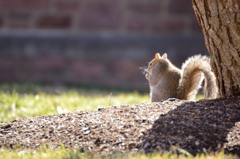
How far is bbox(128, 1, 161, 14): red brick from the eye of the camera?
10.9 metres

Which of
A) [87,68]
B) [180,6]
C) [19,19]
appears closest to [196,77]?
[87,68]

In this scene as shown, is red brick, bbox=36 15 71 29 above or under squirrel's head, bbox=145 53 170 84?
above

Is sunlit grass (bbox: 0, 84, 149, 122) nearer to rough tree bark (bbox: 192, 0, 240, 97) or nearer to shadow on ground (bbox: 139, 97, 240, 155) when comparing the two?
rough tree bark (bbox: 192, 0, 240, 97)

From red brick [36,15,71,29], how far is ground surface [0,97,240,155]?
585 centimetres

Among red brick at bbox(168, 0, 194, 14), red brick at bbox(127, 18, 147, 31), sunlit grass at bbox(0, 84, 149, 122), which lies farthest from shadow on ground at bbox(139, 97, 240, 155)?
red brick at bbox(168, 0, 194, 14)

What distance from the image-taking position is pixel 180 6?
36.2 feet

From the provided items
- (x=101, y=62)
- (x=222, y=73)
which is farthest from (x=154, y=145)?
(x=101, y=62)

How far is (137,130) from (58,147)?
52 centimetres

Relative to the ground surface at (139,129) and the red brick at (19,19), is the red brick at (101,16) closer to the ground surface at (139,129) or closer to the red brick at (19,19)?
the red brick at (19,19)

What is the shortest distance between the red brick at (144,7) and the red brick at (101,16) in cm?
22

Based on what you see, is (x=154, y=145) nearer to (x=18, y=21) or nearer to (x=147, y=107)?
(x=147, y=107)

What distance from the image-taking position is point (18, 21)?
35.6 ft

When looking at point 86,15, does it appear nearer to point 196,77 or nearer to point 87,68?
point 87,68

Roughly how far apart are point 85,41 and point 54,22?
597mm
